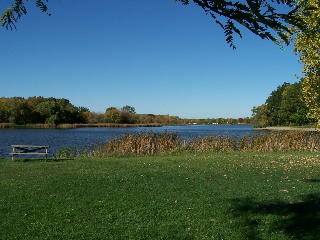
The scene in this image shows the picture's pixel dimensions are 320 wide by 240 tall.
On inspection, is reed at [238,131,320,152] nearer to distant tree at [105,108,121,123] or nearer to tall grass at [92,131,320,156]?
tall grass at [92,131,320,156]

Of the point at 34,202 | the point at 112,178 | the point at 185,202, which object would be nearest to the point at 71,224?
the point at 34,202

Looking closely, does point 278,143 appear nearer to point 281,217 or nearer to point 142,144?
point 142,144

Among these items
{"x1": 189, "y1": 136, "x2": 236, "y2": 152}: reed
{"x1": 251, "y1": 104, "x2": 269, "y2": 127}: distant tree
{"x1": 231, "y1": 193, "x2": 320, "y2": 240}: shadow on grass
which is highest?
{"x1": 251, "y1": 104, "x2": 269, "y2": 127}: distant tree

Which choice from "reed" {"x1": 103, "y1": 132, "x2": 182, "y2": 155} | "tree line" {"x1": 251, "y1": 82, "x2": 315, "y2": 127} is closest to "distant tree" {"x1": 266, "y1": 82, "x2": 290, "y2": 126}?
"tree line" {"x1": 251, "y1": 82, "x2": 315, "y2": 127}

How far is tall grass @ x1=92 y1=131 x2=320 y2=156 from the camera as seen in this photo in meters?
23.0

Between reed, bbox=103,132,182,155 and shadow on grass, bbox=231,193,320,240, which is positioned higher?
reed, bbox=103,132,182,155

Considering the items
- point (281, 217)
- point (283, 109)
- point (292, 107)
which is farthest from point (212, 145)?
point (283, 109)

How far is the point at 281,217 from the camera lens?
7516mm

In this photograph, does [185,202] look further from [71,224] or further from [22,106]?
[22,106]

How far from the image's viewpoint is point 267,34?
2.27 m

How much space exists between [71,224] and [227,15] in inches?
227

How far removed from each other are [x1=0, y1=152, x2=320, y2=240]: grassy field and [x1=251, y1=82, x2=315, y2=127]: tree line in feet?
243

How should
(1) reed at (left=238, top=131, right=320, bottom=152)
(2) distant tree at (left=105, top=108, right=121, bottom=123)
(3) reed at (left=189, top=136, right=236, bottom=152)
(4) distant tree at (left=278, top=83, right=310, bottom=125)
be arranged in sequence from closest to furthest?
(3) reed at (left=189, top=136, right=236, bottom=152) < (1) reed at (left=238, top=131, right=320, bottom=152) < (4) distant tree at (left=278, top=83, right=310, bottom=125) < (2) distant tree at (left=105, top=108, right=121, bottom=123)

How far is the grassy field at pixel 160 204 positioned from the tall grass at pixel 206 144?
8.67m
